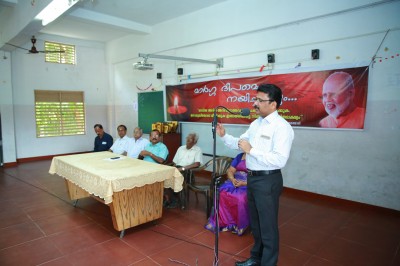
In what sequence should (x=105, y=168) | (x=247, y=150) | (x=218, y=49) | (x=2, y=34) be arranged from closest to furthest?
(x=247, y=150) → (x=105, y=168) → (x=218, y=49) → (x=2, y=34)

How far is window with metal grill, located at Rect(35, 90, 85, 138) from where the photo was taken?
745 centimetres

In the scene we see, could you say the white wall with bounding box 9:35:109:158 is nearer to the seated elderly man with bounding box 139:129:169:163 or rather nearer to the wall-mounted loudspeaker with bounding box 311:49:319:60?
the seated elderly man with bounding box 139:129:169:163

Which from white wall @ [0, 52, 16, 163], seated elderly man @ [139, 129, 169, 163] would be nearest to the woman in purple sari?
seated elderly man @ [139, 129, 169, 163]

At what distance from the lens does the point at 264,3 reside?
454cm

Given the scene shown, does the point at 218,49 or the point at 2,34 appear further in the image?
the point at 2,34

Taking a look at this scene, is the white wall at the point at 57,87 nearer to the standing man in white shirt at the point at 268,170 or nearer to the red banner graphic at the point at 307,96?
the red banner graphic at the point at 307,96

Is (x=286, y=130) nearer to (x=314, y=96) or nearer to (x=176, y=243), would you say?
(x=176, y=243)

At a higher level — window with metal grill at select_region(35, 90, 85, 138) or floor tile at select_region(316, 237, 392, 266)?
window with metal grill at select_region(35, 90, 85, 138)

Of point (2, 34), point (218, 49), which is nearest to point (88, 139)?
point (2, 34)

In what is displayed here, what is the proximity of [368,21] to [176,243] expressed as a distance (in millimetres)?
3740

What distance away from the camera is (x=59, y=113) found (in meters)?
7.76

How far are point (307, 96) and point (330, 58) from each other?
2.05 ft

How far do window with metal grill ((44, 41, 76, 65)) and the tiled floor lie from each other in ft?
15.6

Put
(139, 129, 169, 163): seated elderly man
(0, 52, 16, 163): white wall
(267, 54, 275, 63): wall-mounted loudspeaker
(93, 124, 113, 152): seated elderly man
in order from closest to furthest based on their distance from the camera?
(139, 129, 169, 163): seated elderly man < (267, 54, 275, 63): wall-mounted loudspeaker < (93, 124, 113, 152): seated elderly man < (0, 52, 16, 163): white wall
